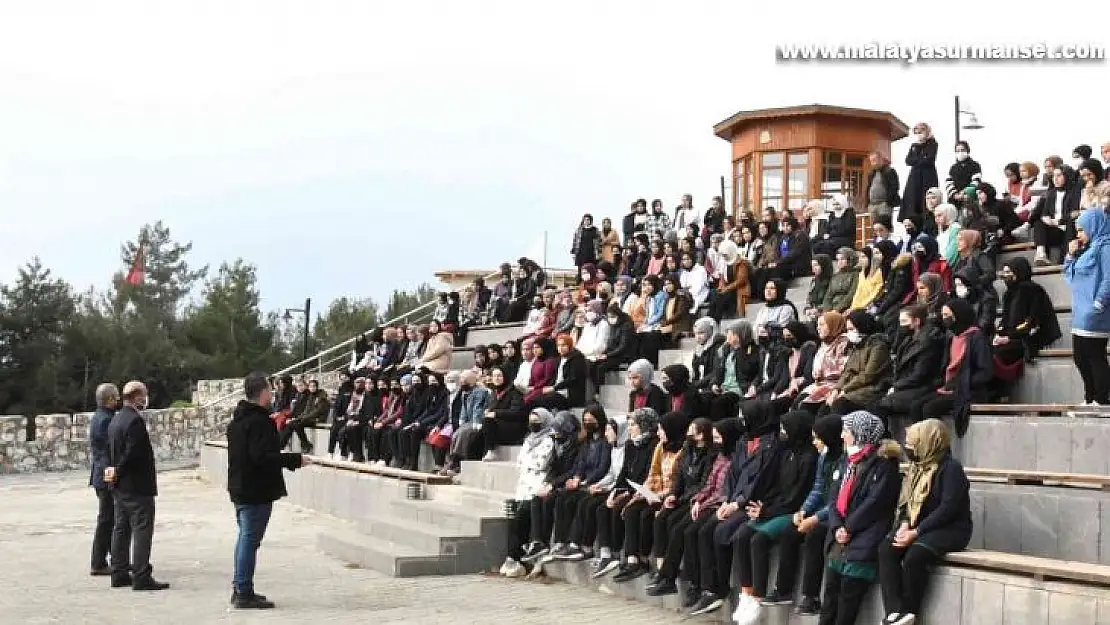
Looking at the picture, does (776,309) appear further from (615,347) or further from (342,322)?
(342,322)

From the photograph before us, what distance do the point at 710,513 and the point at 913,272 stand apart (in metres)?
4.11

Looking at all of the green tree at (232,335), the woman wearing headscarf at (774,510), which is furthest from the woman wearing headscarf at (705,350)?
the green tree at (232,335)

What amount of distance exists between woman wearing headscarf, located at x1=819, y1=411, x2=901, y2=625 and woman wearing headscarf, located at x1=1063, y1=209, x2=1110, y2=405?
2.44 m

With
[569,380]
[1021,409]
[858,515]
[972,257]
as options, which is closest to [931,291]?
[972,257]

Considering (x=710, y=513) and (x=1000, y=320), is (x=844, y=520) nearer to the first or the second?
(x=710, y=513)

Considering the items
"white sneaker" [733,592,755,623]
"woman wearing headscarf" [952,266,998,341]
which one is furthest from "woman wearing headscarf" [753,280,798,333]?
"white sneaker" [733,592,755,623]

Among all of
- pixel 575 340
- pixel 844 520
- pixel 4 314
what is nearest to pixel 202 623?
pixel 844 520

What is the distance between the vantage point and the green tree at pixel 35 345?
33406 mm

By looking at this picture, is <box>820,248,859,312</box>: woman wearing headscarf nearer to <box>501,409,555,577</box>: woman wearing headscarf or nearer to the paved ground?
<box>501,409,555,577</box>: woman wearing headscarf

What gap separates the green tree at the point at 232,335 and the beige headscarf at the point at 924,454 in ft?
122

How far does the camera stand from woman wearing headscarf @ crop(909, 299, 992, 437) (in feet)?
29.7

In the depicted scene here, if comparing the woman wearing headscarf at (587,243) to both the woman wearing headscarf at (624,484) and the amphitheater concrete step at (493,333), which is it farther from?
the woman wearing headscarf at (624,484)

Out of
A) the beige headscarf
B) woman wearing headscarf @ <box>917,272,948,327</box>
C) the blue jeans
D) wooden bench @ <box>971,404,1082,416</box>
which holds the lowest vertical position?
the blue jeans

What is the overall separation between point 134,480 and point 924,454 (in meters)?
6.39
